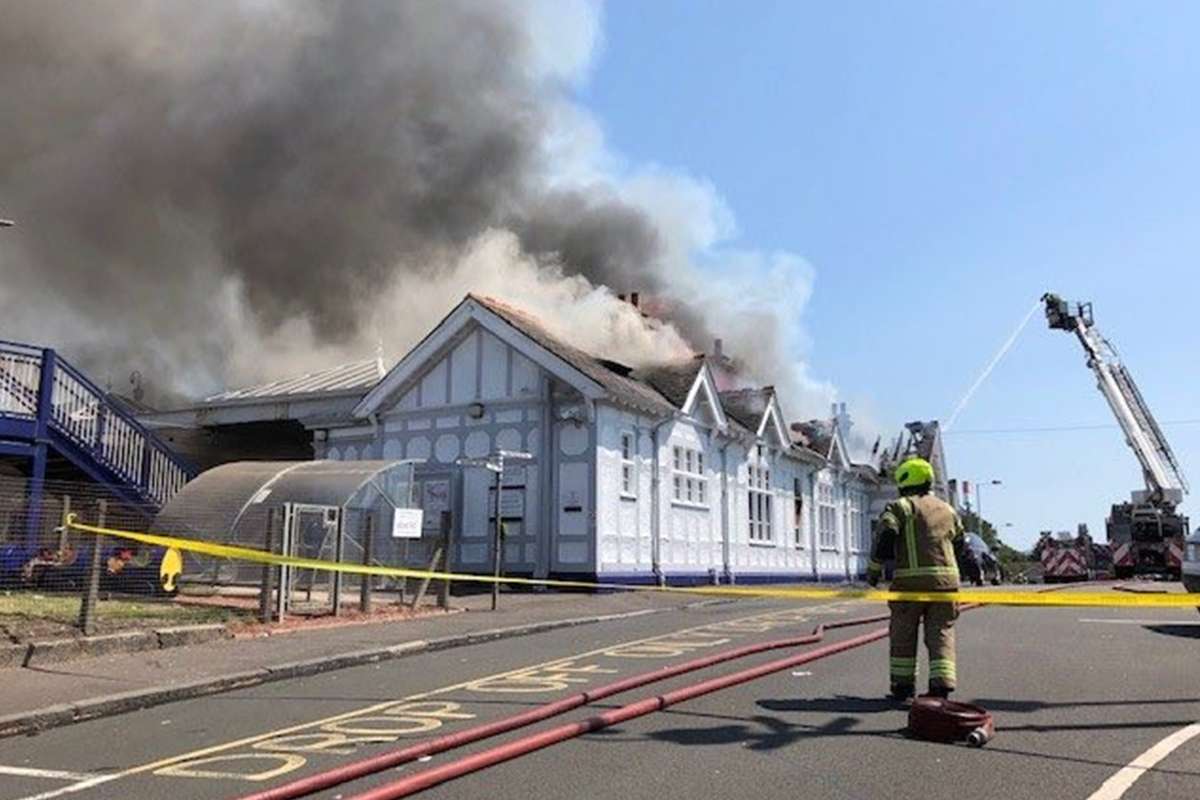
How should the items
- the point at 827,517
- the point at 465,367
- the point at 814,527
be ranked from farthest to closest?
the point at 827,517 → the point at 814,527 → the point at 465,367

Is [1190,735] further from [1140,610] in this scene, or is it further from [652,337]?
[652,337]

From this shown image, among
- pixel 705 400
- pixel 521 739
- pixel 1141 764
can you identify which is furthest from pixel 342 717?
pixel 705 400

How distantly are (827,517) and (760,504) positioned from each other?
6063mm

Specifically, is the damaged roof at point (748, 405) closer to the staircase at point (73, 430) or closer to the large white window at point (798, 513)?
the large white window at point (798, 513)

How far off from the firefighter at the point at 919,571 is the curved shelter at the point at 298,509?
8385mm

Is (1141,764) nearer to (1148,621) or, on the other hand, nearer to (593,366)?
(1148,621)

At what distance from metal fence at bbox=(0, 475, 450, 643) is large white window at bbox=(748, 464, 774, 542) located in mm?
12831

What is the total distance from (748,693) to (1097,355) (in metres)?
28.8

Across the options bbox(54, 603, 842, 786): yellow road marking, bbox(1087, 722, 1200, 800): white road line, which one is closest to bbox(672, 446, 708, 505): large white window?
bbox(54, 603, 842, 786): yellow road marking

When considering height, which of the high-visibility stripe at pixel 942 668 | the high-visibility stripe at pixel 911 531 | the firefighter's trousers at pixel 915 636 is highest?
the high-visibility stripe at pixel 911 531

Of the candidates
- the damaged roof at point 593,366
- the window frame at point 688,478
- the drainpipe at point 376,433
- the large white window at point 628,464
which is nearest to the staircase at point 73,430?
the drainpipe at point 376,433

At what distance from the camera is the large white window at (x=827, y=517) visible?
3231 cm

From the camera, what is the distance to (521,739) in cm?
590

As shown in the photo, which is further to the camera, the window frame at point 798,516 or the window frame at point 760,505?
the window frame at point 798,516
